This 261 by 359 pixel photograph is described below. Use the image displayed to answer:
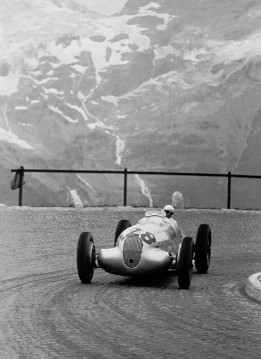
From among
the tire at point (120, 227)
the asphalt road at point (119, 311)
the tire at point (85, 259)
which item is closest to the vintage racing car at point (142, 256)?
the tire at point (85, 259)

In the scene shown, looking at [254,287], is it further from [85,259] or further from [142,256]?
[85,259]

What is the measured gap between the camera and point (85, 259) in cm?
1238

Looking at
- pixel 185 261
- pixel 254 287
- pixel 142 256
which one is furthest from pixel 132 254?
pixel 254 287

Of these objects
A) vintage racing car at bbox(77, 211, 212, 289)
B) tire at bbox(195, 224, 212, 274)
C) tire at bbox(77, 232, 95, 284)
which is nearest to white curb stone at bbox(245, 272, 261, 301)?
vintage racing car at bbox(77, 211, 212, 289)

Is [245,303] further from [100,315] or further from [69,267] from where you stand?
[69,267]

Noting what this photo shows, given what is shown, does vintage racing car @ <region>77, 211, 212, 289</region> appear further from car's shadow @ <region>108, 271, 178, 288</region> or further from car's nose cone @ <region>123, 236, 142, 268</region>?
car's shadow @ <region>108, 271, 178, 288</region>

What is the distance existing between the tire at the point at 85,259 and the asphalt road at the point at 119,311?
0.12m

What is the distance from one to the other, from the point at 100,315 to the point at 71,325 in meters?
0.71

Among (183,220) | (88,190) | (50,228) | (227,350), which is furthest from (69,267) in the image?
(88,190)

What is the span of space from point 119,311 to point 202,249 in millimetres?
3711

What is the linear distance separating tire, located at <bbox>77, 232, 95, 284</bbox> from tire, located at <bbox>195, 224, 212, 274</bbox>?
1.84 m

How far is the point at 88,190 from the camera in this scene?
198625mm

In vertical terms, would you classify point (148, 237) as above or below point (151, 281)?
above

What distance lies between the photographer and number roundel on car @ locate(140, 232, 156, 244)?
12438 mm
